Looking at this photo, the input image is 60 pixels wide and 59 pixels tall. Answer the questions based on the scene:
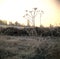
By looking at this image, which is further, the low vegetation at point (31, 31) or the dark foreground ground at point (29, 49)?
the low vegetation at point (31, 31)

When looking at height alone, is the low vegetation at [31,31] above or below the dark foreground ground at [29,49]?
above

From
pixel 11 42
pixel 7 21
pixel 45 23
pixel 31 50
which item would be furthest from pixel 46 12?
pixel 31 50

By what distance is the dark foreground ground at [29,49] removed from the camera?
3.45 metres

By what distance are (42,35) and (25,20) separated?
1.16 m

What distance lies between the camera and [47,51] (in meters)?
3.58

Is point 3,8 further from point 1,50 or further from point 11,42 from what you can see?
point 1,50

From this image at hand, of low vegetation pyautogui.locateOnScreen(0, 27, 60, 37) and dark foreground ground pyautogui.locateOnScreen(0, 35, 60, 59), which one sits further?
low vegetation pyautogui.locateOnScreen(0, 27, 60, 37)

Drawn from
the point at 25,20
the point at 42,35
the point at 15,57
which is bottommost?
the point at 15,57

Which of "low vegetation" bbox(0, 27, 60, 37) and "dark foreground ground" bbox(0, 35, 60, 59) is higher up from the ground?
"low vegetation" bbox(0, 27, 60, 37)

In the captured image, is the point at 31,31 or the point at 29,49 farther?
the point at 31,31

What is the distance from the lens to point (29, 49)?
12.1 ft

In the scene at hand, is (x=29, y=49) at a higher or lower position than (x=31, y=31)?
lower

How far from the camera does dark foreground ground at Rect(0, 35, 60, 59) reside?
345 centimetres

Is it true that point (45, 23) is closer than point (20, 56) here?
No
